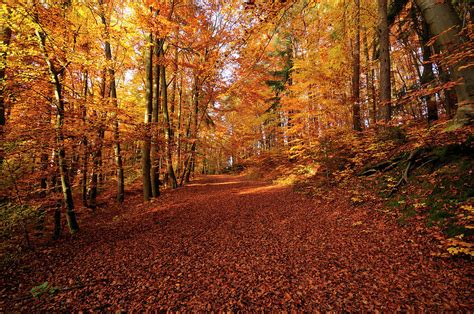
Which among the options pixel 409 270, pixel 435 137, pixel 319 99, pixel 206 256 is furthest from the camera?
pixel 319 99

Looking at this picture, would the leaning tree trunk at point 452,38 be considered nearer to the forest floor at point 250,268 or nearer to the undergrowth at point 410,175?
the undergrowth at point 410,175

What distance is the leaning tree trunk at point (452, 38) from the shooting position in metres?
4.59

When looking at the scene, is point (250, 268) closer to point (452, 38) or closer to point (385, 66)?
point (452, 38)

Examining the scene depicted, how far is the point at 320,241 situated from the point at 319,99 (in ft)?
36.1

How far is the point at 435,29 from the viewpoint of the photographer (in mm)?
4844

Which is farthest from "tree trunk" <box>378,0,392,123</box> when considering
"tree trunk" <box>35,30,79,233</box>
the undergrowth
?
"tree trunk" <box>35,30,79,233</box>

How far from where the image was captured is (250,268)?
3902 millimetres

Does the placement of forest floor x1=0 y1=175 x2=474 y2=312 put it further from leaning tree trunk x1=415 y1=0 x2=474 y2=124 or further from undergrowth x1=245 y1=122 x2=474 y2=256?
leaning tree trunk x1=415 y1=0 x2=474 y2=124

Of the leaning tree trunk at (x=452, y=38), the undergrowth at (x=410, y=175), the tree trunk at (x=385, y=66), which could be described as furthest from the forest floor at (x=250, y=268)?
the tree trunk at (x=385, y=66)

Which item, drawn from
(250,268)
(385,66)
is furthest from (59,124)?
(385,66)

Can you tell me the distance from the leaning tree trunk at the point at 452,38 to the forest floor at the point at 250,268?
3.41 m

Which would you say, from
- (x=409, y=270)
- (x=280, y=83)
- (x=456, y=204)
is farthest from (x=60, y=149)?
(x=280, y=83)

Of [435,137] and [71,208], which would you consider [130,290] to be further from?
[435,137]

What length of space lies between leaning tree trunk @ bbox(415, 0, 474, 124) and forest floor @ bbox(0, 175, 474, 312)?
3.41m
